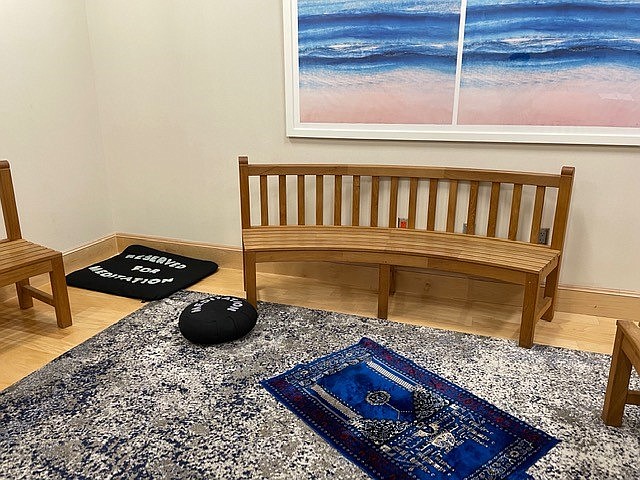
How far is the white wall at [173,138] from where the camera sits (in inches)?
106

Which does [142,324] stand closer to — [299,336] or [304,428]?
[299,336]

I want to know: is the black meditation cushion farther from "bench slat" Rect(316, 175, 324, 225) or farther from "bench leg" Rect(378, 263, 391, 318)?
"bench leg" Rect(378, 263, 391, 318)

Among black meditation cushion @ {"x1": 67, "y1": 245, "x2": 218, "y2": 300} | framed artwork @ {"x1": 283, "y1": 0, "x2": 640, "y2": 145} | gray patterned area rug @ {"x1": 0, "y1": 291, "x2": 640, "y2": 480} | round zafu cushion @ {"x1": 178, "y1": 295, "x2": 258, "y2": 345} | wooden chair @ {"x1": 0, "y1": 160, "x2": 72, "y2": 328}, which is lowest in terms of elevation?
gray patterned area rug @ {"x1": 0, "y1": 291, "x2": 640, "y2": 480}

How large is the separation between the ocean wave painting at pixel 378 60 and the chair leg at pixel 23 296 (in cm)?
186

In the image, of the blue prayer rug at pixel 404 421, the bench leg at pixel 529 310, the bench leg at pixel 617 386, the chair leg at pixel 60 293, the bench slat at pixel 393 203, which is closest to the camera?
the blue prayer rug at pixel 404 421

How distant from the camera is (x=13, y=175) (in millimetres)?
2980

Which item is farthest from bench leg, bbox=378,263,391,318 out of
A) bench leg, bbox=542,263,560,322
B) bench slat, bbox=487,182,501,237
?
bench leg, bbox=542,263,560,322

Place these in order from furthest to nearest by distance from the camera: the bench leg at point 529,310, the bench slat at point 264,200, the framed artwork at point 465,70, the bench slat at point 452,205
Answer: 1. the bench slat at point 264,200
2. the bench slat at point 452,205
3. the framed artwork at point 465,70
4. the bench leg at point 529,310

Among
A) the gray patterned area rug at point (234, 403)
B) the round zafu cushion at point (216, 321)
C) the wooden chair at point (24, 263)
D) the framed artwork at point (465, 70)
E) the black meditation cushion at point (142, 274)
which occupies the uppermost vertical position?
the framed artwork at point (465, 70)

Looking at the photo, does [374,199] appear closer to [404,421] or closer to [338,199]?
[338,199]

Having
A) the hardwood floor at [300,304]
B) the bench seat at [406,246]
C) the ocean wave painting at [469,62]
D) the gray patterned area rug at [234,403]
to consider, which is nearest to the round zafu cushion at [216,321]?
the gray patterned area rug at [234,403]

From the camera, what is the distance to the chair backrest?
2.65 meters

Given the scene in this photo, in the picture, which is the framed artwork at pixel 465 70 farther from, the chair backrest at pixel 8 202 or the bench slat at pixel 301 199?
the chair backrest at pixel 8 202

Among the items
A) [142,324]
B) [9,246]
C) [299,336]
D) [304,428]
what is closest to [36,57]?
[9,246]
